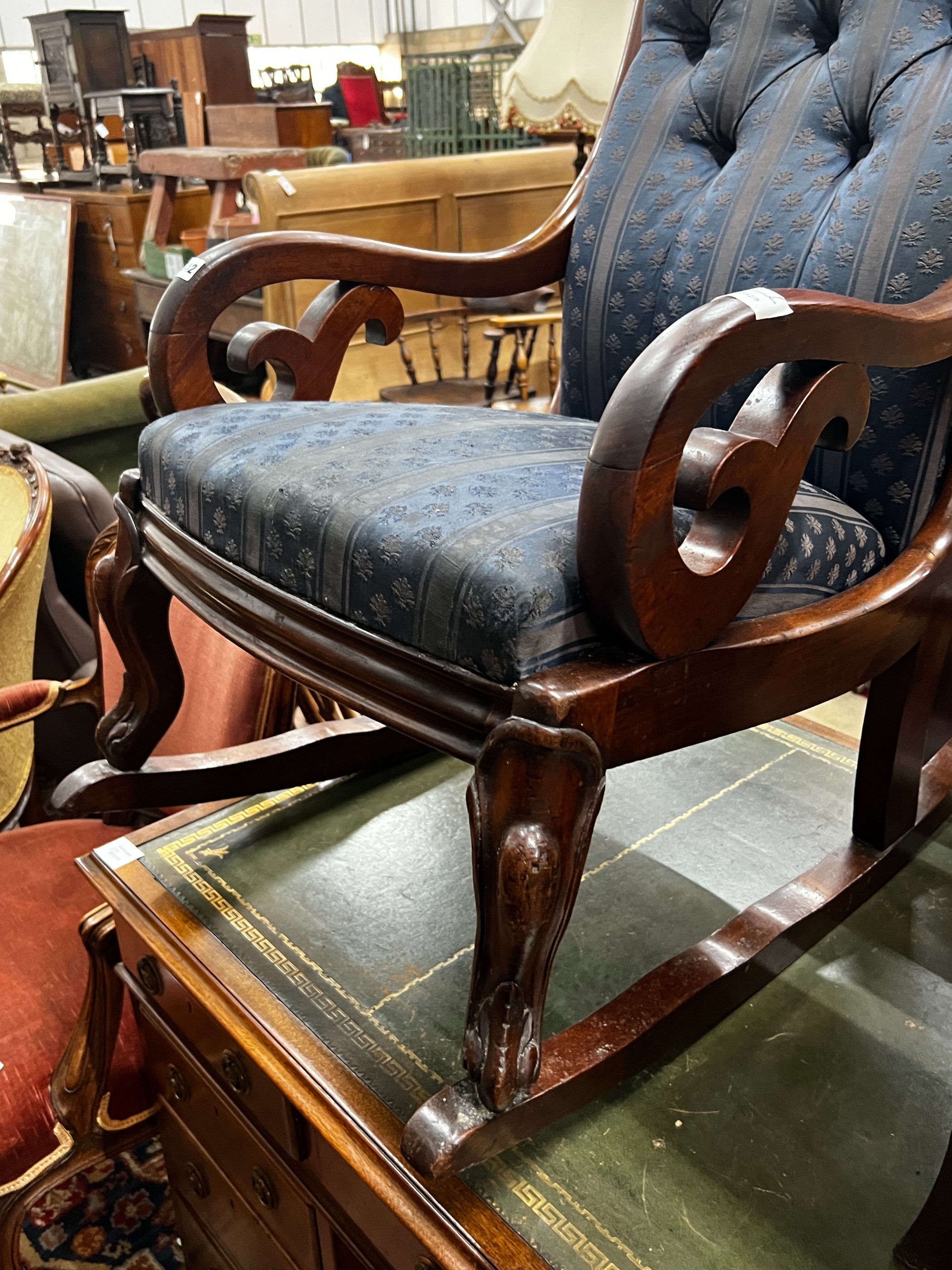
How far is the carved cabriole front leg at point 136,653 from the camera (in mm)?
902

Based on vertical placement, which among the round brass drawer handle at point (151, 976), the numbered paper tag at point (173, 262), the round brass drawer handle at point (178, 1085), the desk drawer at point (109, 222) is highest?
the desk drawer at point (109, 222)

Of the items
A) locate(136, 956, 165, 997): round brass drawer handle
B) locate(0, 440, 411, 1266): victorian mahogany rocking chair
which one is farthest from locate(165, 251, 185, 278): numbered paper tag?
locate(136, 956, 165, 997): round brass drawer handle

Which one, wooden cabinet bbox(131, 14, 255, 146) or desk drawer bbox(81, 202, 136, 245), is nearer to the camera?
desk drawer bbox(81, 202, 136, 245)

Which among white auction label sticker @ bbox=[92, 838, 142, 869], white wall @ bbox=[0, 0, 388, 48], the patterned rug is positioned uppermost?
white wall @ bbox=[0, 0, 388, 48]

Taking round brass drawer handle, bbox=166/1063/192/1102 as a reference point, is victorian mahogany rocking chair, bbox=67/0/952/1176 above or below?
above

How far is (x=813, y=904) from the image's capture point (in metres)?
0.81

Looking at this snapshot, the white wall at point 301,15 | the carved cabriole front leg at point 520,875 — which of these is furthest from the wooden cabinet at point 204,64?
the carved cabriole front leg at point 520,875

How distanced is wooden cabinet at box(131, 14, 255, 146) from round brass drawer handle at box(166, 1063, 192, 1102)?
4.71 metres

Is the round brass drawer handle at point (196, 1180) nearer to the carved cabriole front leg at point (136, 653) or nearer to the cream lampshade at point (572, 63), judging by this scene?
the carved cabriole front leg at point (136, 653)

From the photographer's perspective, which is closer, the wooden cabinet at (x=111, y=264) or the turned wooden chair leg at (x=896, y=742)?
the turned wooden chair leg at (x=896, y=742)

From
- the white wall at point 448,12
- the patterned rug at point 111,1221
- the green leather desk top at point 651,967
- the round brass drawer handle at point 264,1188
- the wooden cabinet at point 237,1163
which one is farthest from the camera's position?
the white wall at point 448,12

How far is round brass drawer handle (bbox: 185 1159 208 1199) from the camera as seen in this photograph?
1000 millimetres

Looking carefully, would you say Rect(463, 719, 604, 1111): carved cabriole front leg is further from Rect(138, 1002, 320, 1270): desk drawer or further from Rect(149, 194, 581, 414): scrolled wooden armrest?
Rect(149, 194, 581, 414): scrolled wooden armrest

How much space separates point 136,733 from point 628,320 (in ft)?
1.89
